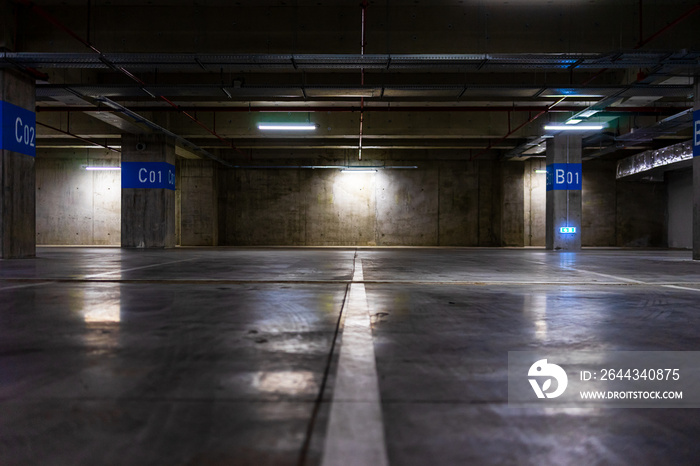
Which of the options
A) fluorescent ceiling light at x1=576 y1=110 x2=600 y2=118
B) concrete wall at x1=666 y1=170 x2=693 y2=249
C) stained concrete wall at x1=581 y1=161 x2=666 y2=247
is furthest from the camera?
stained concrete wall at x1=581 y1=161 x2=666 y2=247

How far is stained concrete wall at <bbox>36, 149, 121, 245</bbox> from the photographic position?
79.3 ft

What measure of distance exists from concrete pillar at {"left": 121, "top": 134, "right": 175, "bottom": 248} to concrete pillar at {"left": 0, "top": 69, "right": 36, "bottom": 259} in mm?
6671

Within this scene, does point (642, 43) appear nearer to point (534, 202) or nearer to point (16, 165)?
point (534, 202)

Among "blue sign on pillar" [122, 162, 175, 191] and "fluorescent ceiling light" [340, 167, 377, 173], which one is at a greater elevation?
"fluorescent ceiling light" [340, 167, 377, 173]

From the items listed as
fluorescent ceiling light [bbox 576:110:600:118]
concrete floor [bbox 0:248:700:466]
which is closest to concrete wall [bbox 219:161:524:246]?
fluorescent ceiling light [bbox 576:110:600:118]

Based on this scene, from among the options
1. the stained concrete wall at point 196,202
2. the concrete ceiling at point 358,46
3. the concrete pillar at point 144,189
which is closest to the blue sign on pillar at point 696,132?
the concrete ceiling at point 358,46

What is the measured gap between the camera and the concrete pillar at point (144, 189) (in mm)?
18453

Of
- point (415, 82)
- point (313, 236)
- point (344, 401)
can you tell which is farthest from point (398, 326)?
point (313, 236)

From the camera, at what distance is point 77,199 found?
79.7 feet

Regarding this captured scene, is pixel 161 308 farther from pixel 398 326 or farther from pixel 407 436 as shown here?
pixel 407 436

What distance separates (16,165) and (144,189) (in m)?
7.55

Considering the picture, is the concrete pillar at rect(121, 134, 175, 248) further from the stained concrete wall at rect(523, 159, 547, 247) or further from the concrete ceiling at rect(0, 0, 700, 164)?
the stained concrete wall at rect(523, 159, 547, 247)

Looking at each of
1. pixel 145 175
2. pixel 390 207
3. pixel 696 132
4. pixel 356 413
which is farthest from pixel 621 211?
pixel 356 413

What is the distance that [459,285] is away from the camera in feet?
18.5
